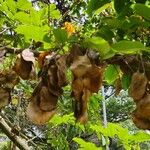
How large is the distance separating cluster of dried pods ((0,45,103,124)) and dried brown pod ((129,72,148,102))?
0.08m

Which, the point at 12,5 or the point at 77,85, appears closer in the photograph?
the point at 77,85

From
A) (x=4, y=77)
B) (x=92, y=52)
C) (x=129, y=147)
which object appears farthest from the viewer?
(x=129, y=147)

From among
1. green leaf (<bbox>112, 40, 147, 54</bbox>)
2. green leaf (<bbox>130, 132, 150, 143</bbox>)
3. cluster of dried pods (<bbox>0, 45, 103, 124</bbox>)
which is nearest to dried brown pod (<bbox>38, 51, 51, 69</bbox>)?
cluster of dried pods (<bbox>0, 45, 103, 124</bbox>)

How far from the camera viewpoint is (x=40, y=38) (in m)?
1.08

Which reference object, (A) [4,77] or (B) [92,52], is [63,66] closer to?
(B) [92,52]

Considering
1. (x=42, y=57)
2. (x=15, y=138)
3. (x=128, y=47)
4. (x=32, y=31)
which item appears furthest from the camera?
(x=15, y=138)

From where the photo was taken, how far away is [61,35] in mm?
1040

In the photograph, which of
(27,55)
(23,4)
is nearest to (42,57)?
(27,55)

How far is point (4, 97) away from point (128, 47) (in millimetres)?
415

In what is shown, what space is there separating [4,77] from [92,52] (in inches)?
13.8

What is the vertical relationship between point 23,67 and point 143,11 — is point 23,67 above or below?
below

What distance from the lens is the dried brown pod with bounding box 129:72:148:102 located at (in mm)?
1019

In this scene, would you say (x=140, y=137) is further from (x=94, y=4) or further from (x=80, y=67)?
(x=80, y=67)

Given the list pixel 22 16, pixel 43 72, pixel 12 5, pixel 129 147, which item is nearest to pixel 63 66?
pixel 43 72
